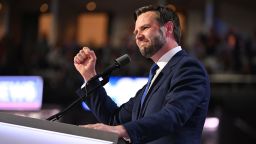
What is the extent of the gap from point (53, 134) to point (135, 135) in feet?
0.90

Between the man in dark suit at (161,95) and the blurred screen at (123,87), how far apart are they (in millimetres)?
4125

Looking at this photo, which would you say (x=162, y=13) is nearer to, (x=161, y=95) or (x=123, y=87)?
(x=161, y=95)

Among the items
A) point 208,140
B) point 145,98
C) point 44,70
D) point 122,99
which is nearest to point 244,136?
point 208,140

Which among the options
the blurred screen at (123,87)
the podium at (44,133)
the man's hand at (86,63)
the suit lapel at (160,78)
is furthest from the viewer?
the blurred screen at (123,87)

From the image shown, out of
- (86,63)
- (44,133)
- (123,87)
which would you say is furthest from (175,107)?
(123,87)

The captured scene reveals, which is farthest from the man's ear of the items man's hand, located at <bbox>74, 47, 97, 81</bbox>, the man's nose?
man's hand, located at <bbox>74, 47, 97, 81</bbox>

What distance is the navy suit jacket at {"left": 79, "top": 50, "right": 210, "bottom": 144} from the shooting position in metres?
2.18

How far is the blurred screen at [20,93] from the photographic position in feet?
22.9

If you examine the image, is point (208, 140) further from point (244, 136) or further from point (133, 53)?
point (133, 53)

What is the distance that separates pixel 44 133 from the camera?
212cm

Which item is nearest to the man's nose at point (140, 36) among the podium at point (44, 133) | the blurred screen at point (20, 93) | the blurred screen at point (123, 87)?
the podium at point (44, 133)

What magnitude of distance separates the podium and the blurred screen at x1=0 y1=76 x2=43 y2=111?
4.79 metres

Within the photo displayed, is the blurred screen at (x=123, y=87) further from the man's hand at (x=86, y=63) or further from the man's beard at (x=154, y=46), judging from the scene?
the man's beard at (x=154, y=46)

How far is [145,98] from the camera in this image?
8.16 feet
